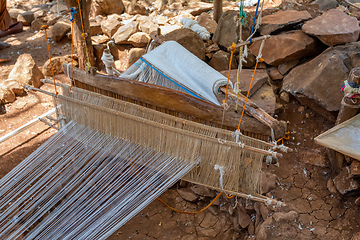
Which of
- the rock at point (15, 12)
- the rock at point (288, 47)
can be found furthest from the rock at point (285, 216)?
the rock at point (15, 12)

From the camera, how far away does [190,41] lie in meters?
4.57

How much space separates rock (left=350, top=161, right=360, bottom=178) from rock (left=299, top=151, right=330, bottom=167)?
1.63 ft

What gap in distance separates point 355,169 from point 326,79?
49.3 inches

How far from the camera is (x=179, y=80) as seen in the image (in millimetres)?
2719

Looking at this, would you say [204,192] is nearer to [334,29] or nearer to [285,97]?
[285,97]

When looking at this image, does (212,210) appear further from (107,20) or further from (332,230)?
(107,20)

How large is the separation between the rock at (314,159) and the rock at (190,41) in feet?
6.51

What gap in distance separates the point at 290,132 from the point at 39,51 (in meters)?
5.19

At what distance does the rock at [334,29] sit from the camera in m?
3.86

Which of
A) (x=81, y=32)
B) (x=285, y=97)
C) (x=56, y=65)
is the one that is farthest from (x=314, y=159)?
(x=56, y=65)

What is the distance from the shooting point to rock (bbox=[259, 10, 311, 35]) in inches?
172

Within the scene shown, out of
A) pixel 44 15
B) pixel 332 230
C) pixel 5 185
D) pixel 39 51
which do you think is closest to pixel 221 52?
pixel 332 230

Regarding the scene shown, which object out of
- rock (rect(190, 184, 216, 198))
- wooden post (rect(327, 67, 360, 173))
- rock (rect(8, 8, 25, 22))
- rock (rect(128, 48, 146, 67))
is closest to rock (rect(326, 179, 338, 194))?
wooden post (rect(327, 67, 360, 173))

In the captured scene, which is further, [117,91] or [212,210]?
[212,210]
